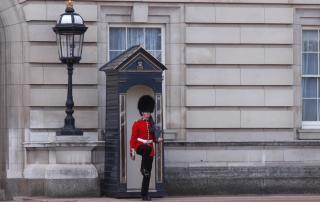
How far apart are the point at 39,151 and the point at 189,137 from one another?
2897 millimetres

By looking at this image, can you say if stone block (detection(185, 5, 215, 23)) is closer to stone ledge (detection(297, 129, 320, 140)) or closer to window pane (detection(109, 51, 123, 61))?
window pane (detection(109, 51, 123, 61))

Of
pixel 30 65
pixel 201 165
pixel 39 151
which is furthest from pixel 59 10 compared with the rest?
pixel 201 165

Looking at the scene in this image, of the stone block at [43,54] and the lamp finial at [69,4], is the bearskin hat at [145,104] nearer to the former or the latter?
the stone block at [43,54]

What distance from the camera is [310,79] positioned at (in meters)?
21.9

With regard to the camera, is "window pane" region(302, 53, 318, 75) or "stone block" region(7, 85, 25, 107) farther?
"window pane" region(302, 53, 318, 75)

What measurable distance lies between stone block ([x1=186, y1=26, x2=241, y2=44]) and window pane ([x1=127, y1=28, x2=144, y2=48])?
0.88m

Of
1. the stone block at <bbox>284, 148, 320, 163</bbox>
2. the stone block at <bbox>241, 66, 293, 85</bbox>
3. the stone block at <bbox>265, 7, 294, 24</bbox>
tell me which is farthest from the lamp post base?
the stone block at <bbox>265, 7, 294, 24</bbox>

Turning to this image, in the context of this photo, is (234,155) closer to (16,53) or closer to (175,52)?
(175,52)

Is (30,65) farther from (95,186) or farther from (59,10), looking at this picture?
(95,186)

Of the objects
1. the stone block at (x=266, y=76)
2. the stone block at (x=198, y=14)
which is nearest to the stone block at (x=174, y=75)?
the stone block at (x=198, y=14)

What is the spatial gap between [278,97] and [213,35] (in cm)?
174

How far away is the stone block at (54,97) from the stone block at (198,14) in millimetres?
2472

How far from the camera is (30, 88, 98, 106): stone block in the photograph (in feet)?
66.8

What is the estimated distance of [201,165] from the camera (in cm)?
2102
